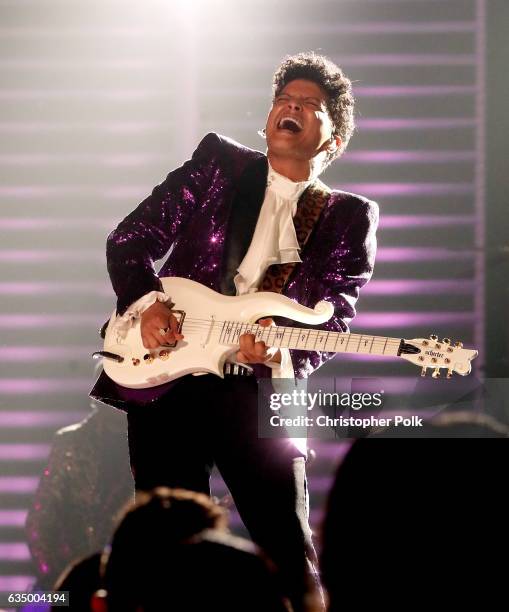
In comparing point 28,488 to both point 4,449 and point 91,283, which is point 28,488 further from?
point 91,283

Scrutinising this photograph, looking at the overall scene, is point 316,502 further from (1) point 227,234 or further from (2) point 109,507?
(1) point 227,234

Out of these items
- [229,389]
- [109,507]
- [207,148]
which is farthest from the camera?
[109,507]

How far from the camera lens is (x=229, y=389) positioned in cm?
284

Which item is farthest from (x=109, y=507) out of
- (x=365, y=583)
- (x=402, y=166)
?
(x=365, y=583)

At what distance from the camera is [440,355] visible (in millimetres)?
2754

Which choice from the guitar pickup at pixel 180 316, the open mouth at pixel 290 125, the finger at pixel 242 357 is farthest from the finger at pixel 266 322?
the open mouth at pixel 290 125

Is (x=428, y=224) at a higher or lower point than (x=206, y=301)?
higher

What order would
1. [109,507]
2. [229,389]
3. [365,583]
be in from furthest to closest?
[109,507] < [229,389] < [365,583]

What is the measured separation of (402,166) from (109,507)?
2.02 meters

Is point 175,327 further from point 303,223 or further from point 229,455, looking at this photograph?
point 303,223

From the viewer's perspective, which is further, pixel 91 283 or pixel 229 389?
pixel 91 283

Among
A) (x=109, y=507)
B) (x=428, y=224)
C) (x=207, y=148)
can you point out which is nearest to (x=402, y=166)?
(x=428, y=224)

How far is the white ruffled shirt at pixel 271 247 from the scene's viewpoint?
2900mm

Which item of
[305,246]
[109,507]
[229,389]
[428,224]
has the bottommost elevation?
[109,507]
